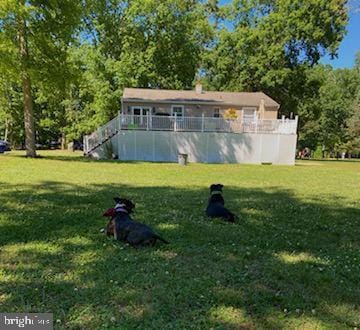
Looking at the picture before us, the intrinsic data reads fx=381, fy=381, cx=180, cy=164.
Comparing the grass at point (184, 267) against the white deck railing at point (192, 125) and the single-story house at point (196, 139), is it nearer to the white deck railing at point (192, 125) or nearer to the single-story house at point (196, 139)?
the single-story house at point (196, 139)

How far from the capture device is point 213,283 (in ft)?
11.9

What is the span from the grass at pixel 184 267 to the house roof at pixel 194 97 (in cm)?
1878

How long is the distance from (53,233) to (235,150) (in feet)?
60.4

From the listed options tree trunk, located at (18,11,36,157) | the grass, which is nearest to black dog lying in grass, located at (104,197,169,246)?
the grass

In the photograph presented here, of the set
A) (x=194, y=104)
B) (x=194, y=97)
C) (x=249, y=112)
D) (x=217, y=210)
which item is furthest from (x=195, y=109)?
(x=217, y=210)

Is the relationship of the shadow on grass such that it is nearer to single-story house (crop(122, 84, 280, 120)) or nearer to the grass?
the grass

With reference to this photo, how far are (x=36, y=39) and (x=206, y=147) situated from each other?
1070 cm

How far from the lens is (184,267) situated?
4.02 meters

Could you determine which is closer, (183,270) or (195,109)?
(183,270)

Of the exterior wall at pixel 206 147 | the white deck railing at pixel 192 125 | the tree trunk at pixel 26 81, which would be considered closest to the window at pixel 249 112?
the white deck railing at pixel 192 125

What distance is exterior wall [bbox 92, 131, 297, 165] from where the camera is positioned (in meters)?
22.1

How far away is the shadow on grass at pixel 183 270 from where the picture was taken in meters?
3.04

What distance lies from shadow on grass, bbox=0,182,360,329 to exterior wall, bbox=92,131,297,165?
1513 centimetres

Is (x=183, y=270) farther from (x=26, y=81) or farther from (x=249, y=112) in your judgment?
(x=249, y=112)
